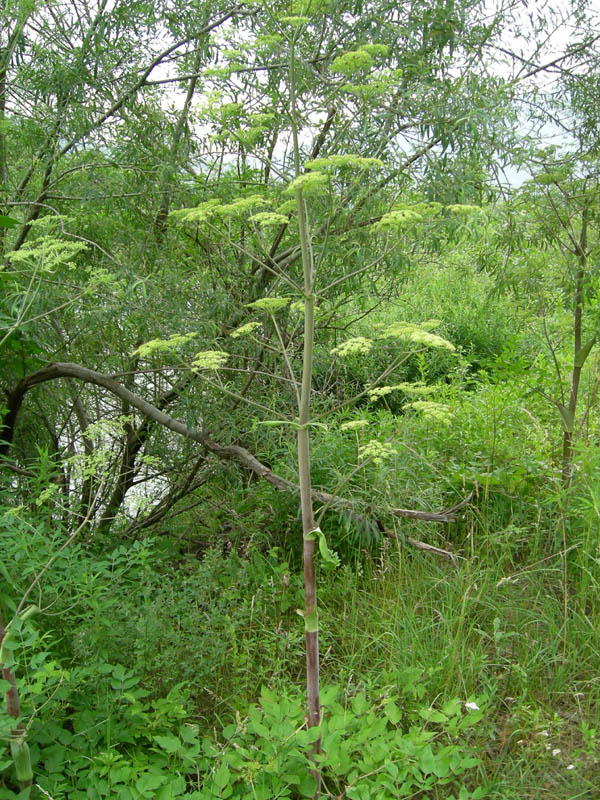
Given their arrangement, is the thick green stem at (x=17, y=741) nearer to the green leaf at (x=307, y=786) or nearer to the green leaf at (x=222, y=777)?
the green leaf at (x=222, y=777)

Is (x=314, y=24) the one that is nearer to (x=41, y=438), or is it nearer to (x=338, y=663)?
(x=338, y=663)

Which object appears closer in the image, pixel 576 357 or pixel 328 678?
pixel 328 678

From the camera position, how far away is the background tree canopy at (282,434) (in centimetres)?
218

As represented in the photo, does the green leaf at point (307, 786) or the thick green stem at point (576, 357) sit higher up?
the thick green stem at point (576, 357)

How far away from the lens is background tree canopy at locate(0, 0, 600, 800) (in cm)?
218

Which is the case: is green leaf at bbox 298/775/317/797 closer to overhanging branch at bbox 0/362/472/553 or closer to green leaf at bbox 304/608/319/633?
green leaf at bbox 304/608/319/633

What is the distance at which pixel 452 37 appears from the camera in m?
3.01

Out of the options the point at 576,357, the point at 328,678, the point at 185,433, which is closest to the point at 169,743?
the point at 328,678

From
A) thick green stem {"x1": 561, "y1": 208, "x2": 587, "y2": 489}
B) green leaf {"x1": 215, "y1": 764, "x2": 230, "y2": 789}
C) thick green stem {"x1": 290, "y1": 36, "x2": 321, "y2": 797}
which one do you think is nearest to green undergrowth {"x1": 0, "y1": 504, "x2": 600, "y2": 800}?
green leaf {"x1": 215, "y1": 764, "x2": 230, "y2": 789}

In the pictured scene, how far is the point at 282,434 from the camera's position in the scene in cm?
355

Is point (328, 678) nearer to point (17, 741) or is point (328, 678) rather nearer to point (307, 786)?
point (307, 786)

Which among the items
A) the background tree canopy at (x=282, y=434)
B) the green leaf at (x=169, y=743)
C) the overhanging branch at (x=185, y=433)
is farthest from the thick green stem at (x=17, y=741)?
the overhanging branch at (x=185, y=433)

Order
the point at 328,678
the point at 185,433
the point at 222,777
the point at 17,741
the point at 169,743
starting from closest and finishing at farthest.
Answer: the point at 17,741, the point at 222,777, the point at 169,743, the point at 328,678, the point at 185,433

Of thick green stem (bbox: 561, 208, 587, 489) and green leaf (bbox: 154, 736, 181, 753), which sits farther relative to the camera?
thick green stem (bbox: 561, 208, 587, 489)
